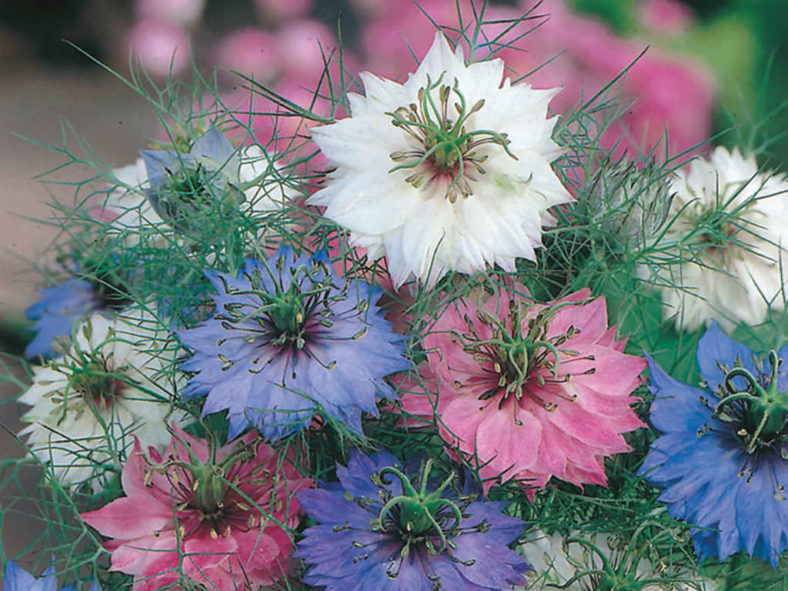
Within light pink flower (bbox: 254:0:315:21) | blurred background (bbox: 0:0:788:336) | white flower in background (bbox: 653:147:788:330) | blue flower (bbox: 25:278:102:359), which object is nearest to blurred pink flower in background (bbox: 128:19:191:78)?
blurred background (bbox: 0:0:788:336)

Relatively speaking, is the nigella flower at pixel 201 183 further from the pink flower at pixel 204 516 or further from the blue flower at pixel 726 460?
the blue flower at pixel 726 460

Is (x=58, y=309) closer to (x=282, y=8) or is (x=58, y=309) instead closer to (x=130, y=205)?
(x=130, y=205)

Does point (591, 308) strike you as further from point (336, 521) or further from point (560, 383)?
point (336, 521)

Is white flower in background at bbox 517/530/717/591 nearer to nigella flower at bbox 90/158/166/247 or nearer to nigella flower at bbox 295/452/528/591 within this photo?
nigella flower at bbox 295/452/528/591

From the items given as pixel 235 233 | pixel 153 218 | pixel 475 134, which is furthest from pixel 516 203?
pixel 153 218

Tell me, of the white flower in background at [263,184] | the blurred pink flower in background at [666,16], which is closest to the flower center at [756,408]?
the white flower in background at [263,184]

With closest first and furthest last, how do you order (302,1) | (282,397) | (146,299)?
(282,397), (146,299), (302,1)

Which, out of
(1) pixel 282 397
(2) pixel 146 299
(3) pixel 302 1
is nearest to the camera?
(1) pixel 282 397
